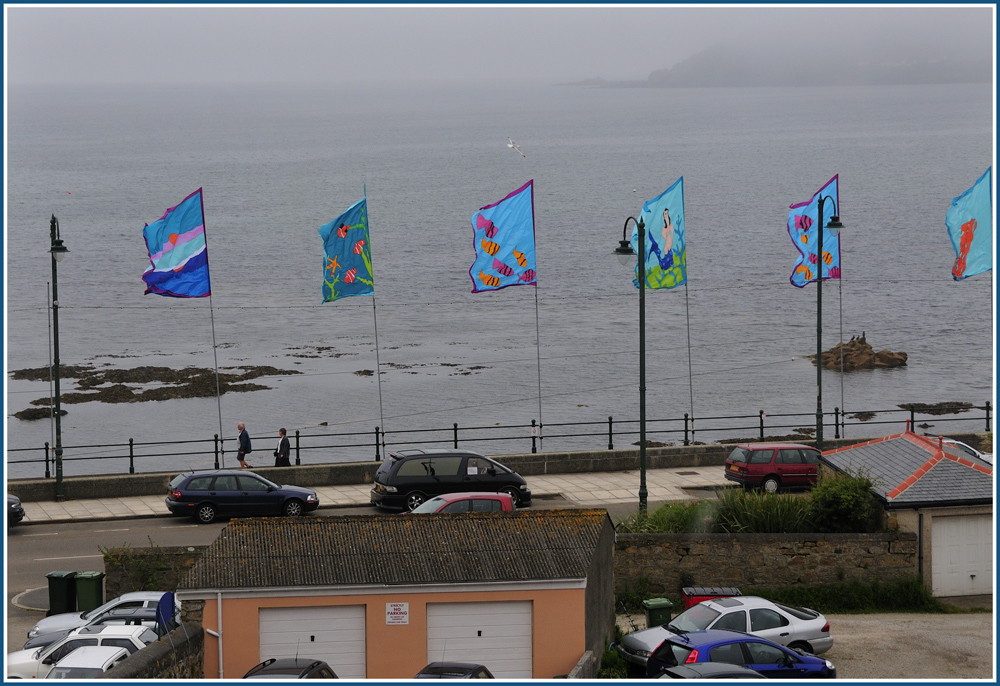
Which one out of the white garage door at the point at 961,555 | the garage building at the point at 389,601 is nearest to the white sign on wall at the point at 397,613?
the garage building at the point at 389,601

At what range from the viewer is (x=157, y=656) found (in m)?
15.5

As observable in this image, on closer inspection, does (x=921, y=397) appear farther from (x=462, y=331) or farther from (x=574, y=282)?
(x=574, y=282)

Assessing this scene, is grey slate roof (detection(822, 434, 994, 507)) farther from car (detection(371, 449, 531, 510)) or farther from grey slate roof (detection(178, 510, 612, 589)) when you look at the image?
car (detection(371, 449, 531, 510))

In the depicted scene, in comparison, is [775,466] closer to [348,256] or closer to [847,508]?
[847,508]

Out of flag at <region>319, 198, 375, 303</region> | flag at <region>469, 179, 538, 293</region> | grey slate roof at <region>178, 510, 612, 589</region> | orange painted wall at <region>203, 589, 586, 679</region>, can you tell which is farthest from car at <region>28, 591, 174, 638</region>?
flag at <region>469, 179, 538, 293</region>

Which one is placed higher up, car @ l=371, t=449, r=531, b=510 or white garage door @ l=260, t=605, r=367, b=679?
car @ l=371, t=449, r=531, b=510

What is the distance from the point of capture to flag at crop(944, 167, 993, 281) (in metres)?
36.1

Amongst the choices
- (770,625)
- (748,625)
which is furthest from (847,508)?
(748,625)

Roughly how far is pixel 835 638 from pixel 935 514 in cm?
394

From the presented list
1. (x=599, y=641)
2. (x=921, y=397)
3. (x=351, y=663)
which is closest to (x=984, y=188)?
(x=599, y=641)

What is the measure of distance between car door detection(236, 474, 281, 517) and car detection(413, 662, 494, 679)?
12.6m

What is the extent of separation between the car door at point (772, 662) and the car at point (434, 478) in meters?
11.1

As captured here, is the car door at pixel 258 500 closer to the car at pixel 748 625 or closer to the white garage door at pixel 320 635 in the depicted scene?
the white garage door at pixel 320 635

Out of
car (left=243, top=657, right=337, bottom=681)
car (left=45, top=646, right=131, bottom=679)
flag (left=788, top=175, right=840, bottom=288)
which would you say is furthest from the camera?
flag (left=788, top=175, right=840, bottom=288)
